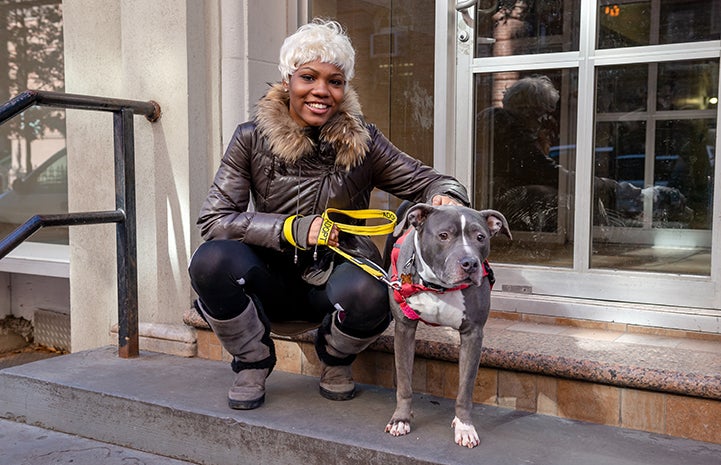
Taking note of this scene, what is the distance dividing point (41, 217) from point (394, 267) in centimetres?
159

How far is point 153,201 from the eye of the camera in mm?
3910

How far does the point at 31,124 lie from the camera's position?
5.88m

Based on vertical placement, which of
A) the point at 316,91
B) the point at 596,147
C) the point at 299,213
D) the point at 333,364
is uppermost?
the point at 316,91

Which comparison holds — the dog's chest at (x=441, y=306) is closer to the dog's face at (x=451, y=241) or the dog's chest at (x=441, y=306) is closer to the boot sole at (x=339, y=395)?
the dog's face at (x=451, y=241)

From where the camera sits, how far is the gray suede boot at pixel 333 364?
3.04 meters

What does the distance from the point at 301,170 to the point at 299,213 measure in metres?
0.17

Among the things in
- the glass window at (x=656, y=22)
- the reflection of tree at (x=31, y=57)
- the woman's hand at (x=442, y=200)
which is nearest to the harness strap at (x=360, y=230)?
the woman's hand at (x=442, y=200)

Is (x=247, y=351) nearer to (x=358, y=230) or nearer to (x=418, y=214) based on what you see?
(x=358, y=230)

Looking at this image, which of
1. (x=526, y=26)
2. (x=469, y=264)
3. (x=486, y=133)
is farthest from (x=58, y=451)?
(x=526, y=26)

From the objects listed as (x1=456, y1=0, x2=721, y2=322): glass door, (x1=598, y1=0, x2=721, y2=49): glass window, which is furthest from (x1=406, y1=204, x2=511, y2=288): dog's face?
(x1=598, y1=0, x2=721, y2=49): glass window

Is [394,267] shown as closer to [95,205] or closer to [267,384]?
[267,384]

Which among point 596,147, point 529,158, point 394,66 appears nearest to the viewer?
point 596,147

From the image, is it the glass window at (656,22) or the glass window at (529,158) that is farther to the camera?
the glass window at (529,158)

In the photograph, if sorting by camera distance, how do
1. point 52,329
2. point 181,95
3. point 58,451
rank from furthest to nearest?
point 52,329, point 181,95, point 58,451
